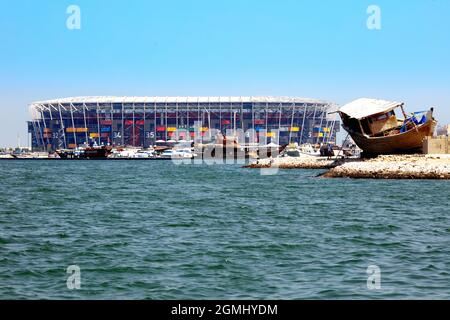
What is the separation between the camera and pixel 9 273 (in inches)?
673

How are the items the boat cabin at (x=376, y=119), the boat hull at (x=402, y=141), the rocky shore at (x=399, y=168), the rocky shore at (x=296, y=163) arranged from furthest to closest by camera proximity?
the rocky shore at (x=296, y=163) → the boat cabin at (x=376, y=119) → the boat hull at (x=402, y=141) → the rocky shore at (x=399, y=168)

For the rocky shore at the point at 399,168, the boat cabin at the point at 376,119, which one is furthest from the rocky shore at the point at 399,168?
the boat cabin at the point at 376,119

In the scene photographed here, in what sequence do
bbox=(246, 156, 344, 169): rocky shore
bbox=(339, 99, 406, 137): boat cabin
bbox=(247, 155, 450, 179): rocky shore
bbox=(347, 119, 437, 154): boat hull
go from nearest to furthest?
bbox=(247, 155, 450, 179): rocky shore → bbox=(347, 119, 437, 154): boat hull → bbox=(339, 99, 406, 137): boat cabin → bbox=(246, 156, 344, 169): rocky shore

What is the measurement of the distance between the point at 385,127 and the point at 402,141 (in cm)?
Answer: 332

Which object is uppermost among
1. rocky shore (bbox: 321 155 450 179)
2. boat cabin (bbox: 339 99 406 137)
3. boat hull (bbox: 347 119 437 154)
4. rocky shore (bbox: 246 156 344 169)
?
boat cabin (bbox: 339 99 406 137)

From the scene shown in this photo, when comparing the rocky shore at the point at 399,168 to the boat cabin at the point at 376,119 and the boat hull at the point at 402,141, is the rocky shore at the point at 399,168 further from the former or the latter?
the boat cabin at the point at 376,119

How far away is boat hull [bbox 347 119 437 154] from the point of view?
66438 mm

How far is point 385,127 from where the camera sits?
7000cm

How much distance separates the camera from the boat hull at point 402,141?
6644 cm

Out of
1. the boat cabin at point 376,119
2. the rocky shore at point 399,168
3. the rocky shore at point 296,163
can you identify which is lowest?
the rocky shore at point 296,163

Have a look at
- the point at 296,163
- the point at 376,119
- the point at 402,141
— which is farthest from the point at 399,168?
the point at 296,163

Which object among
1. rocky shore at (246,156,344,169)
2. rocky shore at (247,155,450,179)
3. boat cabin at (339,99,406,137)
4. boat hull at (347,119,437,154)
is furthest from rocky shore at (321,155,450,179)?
rocky shore at (246,156,344,169)

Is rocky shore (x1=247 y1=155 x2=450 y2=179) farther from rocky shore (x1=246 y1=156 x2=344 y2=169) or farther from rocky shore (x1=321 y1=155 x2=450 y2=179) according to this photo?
rocky shore (x1=246 y1=156 x2=344 y2=169)
